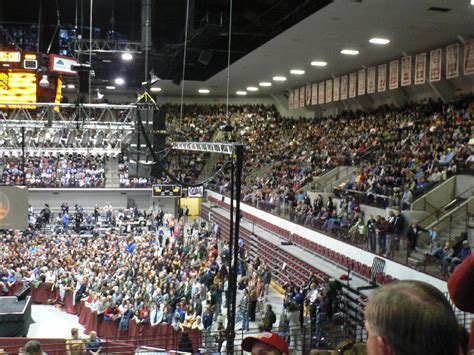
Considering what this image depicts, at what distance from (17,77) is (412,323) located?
1756cm

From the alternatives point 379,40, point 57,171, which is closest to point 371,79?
point 379,40

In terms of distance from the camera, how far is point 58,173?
40031 millimetres

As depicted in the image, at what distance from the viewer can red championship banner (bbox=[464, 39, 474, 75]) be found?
18.8 metres

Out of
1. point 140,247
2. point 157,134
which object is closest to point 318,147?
point 140,247

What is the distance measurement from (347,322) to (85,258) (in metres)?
13.3

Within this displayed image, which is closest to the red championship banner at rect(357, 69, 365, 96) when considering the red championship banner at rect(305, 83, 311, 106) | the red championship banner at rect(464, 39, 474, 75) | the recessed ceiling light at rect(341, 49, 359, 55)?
the recessed ceiling light at rect(341, 49, 359, 55)

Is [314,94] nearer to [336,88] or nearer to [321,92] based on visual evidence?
[321,92]

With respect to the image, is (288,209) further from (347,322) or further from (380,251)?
(347,322)

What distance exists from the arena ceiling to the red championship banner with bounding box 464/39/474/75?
39 cm

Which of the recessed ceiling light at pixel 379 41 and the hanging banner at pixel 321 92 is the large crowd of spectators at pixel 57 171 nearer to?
the hanging banner at pixel 321 92

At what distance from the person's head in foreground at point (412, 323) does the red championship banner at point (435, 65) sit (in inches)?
848

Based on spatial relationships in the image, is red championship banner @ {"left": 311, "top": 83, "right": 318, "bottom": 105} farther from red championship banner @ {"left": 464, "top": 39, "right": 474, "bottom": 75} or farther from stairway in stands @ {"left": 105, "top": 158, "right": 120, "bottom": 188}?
stairway in stands @ {"left": 105, "top": 158, "right": 120, "bottom": 188}

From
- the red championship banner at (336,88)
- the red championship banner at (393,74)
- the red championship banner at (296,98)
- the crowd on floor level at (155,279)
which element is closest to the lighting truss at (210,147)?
the crowd on floor level at (155,279)

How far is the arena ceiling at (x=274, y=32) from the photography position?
17.2 meters
